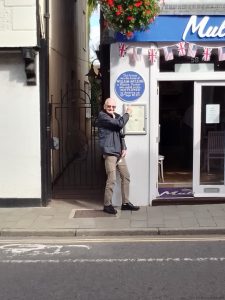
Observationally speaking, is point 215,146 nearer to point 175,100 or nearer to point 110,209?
point 175,100

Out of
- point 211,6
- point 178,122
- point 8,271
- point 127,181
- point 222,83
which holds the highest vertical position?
point 211,6

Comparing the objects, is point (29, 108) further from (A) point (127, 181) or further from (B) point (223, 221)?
(B) point (223, 221)

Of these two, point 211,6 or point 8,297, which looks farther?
point 211,6

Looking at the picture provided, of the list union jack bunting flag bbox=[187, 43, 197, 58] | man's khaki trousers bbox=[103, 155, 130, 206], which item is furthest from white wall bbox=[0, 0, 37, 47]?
union jack bunting flag bbox=[187, 43, 197, 58]

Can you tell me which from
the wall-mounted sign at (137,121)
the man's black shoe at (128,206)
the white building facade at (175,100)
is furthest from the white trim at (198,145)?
the man's black shoe at (128,206)

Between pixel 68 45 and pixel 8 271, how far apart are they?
1107 cm

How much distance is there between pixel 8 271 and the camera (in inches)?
233

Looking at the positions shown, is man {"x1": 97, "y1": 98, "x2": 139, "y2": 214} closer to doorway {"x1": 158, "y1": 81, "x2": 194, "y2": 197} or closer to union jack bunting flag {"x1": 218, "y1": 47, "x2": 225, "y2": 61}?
doorway {"x1": 158, "y1": 81, "x2": 194, "y2": 197}

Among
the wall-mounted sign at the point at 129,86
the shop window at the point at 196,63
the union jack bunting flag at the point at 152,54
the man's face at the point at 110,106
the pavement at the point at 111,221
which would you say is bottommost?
the pavement at the point at 111,221

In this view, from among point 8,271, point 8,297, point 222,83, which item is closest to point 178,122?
point 222,83

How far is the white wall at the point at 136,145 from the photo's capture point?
887 centimetres

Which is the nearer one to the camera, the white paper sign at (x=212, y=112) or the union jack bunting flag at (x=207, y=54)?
the union jack bunting flag at (x=207, y=54)

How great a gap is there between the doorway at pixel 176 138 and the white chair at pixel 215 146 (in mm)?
318

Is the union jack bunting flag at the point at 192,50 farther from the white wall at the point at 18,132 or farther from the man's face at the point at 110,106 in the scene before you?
the white wall at the point at 18,132
